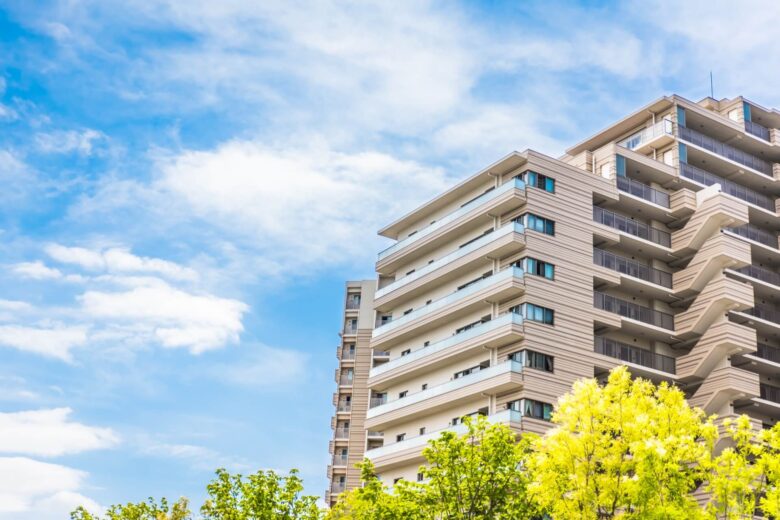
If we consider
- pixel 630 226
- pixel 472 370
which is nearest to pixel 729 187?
pixel 630 226

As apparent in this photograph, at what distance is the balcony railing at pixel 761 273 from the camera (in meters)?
69.6

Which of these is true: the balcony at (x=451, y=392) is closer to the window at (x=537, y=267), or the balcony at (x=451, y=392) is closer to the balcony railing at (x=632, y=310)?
the window at (x=537, y=267)

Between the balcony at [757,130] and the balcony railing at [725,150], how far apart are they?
1666mm

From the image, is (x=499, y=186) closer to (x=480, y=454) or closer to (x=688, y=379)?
(x=688, y=379)

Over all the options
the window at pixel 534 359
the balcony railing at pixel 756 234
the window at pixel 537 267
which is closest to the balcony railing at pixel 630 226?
the balcony railing at pixel 756 234

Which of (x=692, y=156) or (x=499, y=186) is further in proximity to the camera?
(x=692, y=156)

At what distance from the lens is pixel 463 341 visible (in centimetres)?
6184

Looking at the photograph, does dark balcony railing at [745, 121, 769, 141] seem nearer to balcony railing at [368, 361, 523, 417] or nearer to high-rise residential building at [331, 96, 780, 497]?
high-rise residential building at [331, 96, 780, 497]

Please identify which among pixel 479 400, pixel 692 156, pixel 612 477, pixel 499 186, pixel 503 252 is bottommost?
pixel 612 477

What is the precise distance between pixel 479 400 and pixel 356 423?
35.0m

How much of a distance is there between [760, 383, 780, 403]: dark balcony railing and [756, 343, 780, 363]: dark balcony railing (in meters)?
2.36

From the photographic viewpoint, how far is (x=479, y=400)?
5978cm

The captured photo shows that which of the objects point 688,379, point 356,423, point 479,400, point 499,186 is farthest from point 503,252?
point 356,423

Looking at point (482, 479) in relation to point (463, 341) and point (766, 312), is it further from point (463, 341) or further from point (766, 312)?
point (766, 312)
